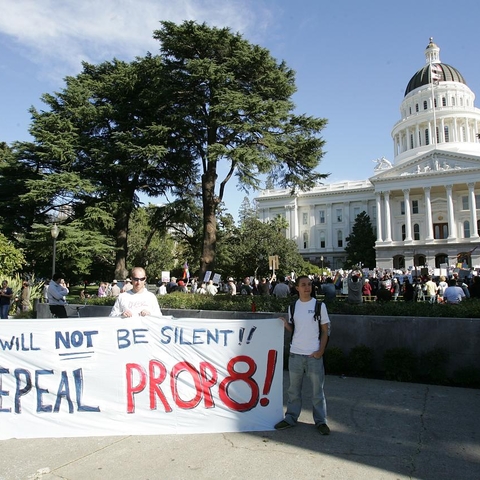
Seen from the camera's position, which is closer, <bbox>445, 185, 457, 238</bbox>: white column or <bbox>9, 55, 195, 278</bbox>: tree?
<bbox>9, 55, 195, 278</bbox>: tree

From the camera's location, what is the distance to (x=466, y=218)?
247ft

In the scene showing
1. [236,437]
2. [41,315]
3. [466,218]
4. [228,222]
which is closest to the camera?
[236,437]

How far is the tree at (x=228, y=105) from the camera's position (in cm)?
2319

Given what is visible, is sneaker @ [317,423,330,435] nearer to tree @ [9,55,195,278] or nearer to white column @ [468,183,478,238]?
tree @ [9,55,195,278]

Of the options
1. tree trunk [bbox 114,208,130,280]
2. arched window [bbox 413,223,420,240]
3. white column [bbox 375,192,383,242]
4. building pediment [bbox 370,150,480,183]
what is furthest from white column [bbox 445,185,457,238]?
tree trunk [bbox 114,208,130,280]

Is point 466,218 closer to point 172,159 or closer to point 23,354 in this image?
point 172,159

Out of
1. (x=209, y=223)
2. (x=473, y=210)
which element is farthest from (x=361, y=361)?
(x=473, y=210)

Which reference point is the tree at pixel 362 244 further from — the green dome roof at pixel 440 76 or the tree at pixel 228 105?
the tree at pixel 228 105

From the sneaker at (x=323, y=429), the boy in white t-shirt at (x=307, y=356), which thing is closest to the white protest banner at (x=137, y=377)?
the boy in white t-shirt at (x=307, y=356)

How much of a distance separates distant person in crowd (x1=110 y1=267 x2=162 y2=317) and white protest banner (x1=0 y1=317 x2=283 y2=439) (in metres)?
0.26

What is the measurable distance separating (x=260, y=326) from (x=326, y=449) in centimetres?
147

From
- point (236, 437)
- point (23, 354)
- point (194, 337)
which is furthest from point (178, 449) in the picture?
point (23, 354)

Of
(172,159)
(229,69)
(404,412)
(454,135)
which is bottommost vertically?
(404,412)

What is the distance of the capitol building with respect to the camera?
7275cm
